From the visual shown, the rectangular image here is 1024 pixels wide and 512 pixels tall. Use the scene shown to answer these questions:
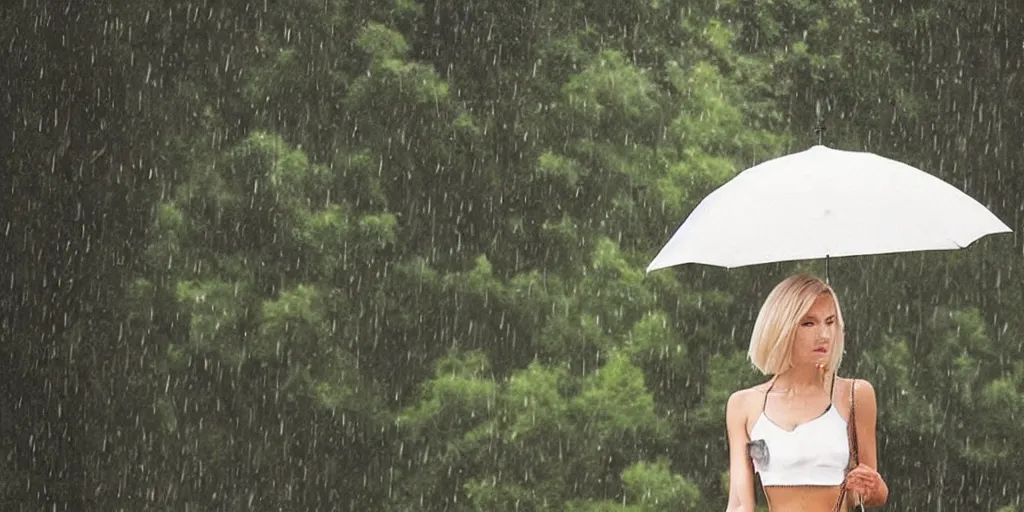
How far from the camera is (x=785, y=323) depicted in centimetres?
409

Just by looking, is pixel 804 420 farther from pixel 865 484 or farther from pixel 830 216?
pixel 830 216

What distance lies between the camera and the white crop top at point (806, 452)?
4066mm

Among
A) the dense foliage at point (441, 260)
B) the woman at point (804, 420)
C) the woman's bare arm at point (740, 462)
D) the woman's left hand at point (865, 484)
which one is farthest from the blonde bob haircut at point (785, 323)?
the dense foliage at point (441, 260)

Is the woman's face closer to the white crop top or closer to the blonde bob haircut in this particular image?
the blonde bob haircut

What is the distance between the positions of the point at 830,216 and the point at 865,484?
66 cm

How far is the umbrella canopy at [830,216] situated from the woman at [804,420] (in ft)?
0.39

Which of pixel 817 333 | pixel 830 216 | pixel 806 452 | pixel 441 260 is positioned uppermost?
pixel 830 216

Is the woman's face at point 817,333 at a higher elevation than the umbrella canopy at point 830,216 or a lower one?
lower

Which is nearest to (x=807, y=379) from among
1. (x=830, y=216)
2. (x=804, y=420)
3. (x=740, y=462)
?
(x=804, y=420)

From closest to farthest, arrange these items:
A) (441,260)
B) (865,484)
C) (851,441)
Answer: (865,484) < (851,441) < (441,260)

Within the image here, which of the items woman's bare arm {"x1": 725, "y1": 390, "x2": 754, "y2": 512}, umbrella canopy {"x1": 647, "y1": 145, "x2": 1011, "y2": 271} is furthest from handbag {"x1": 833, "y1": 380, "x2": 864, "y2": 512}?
umbrella canopy {"x1": 647, "y1": 145, "x2": 1011, "y2": 271}

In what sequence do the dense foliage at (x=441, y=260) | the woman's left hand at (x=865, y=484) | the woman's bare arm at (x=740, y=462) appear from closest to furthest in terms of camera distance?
the woman's left hand at (x=865, y=484)
the woman's bare arm at (x=740, y=462)
the dense foliage at (x=441, y=260)

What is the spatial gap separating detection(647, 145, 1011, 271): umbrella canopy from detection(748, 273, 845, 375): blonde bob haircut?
0.27ft

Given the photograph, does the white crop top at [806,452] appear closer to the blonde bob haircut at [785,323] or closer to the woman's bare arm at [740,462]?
the woman's bare arm at [740,462]
